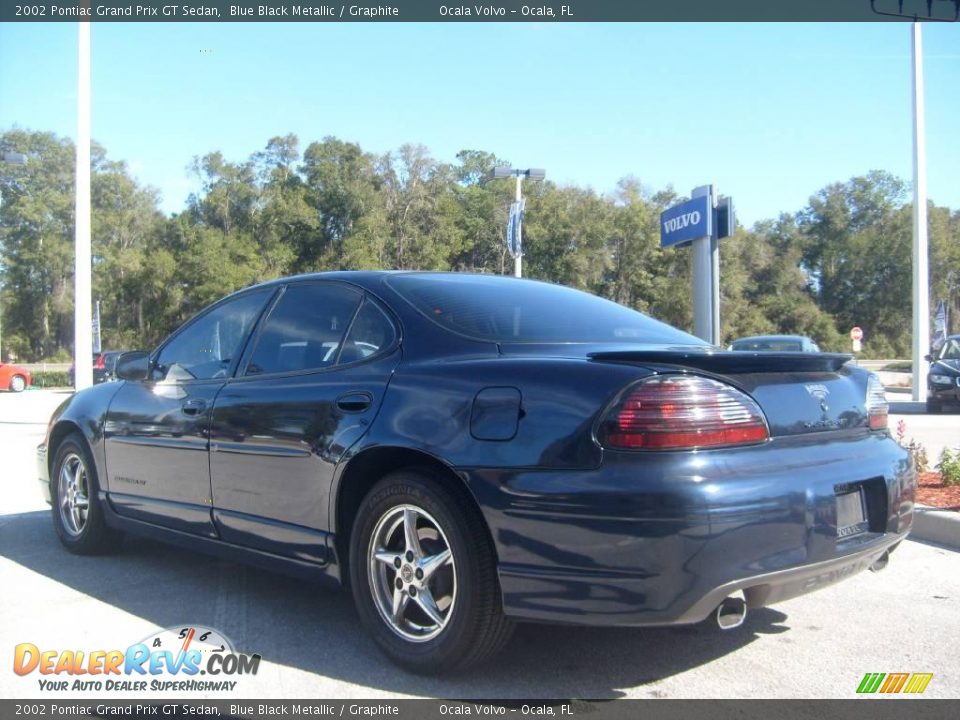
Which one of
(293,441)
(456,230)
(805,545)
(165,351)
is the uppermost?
(456,230)

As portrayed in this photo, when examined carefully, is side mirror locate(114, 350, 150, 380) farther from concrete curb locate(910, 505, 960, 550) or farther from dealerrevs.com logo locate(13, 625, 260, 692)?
concrete curb locate(910, 505, 960, 550)

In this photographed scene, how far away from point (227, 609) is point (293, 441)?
42.3 inches

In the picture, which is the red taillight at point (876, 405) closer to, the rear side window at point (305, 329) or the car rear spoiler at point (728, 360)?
the car rear spoiler at point (728, 360)

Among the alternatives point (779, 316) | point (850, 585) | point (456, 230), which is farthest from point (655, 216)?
point (850, 585)

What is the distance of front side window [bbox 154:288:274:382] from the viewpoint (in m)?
4.46

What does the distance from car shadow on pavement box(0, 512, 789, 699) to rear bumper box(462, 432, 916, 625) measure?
0.40 metres

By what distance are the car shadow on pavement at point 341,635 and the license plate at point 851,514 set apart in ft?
2.07

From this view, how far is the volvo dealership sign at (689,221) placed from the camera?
10570mm

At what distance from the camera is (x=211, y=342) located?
15.4 ft

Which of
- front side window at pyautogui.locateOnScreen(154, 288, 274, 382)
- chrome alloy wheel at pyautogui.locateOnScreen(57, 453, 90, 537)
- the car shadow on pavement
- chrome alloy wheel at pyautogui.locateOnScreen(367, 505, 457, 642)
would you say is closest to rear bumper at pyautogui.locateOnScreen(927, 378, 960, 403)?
the car shadow on pavement

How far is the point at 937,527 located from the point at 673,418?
3.62 metres

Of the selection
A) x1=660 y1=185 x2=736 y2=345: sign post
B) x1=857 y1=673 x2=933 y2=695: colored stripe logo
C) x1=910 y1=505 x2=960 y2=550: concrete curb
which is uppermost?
x1=660 y1=185 x2=736 y2=345: sign post

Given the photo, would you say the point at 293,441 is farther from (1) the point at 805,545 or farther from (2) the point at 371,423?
(1) the point at 805,545

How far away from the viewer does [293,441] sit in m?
3.73
